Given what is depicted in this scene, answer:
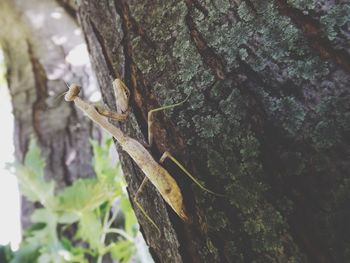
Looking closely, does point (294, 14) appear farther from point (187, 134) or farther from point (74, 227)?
point (74, 227)

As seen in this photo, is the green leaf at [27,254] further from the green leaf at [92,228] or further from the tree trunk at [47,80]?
the tree trunk at [47,80]

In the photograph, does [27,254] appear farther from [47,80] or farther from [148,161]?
[148,161]

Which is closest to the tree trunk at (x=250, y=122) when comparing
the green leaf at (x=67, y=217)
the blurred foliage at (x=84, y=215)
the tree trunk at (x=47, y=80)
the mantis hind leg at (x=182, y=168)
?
the mantis hind leg at (x=182, y=168)

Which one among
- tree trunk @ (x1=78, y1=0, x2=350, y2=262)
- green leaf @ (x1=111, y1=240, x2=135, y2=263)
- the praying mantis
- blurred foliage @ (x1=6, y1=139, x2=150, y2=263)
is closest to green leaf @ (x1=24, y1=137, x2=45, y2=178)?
blurred foliage @ (x1=6, y1=139, x2=150, y2=263)

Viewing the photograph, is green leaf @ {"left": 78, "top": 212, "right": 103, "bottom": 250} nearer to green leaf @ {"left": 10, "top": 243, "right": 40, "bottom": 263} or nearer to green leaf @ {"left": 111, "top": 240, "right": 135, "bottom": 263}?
green leaf @ {"left": 111, "top": 240, "right": 135, "bottom": 263}

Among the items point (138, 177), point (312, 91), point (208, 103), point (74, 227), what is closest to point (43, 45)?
point (74, 227)
